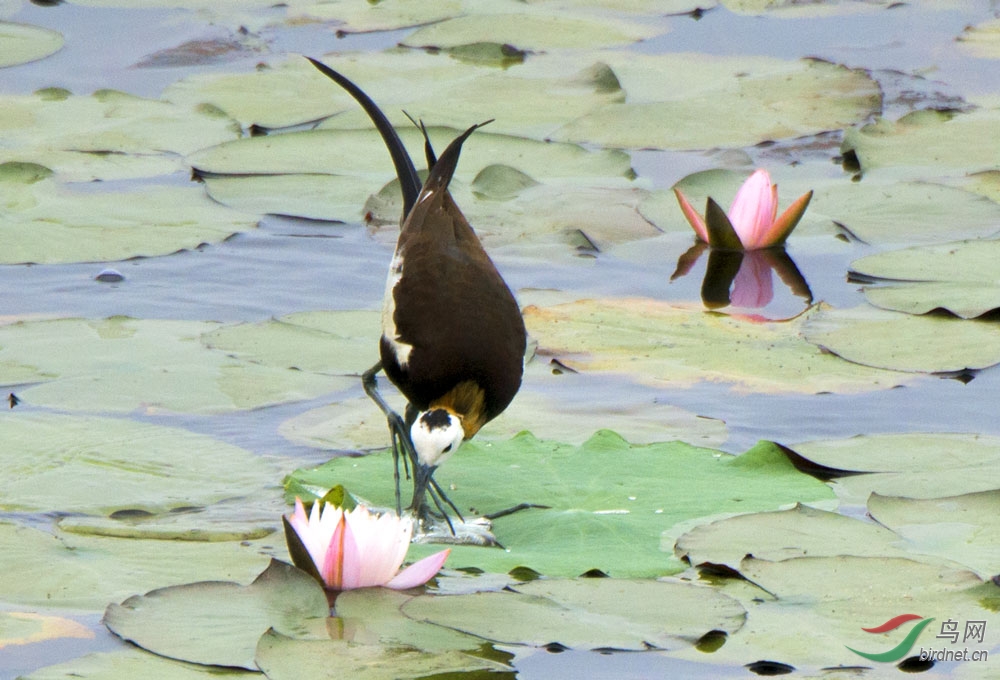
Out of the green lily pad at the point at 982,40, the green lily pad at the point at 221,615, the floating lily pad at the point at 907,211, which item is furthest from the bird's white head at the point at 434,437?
the green lily pad at the point at 982,40

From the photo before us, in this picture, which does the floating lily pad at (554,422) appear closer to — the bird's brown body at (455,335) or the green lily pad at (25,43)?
the bird's brown body at (455,335)

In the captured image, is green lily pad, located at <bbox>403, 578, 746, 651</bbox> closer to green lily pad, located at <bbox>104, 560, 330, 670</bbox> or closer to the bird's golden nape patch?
green lily pad, located at <bbox>104, 560, 330, 670</bbox>

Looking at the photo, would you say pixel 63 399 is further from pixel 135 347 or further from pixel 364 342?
pixel 364 342

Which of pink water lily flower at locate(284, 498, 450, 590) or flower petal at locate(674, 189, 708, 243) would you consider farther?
flower petal at locate(674, 189, 708, 243)

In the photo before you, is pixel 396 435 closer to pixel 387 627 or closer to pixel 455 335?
pixel 455 335

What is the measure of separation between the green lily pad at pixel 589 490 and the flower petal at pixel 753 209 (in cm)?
161

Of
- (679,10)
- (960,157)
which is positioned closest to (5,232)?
(960,157)

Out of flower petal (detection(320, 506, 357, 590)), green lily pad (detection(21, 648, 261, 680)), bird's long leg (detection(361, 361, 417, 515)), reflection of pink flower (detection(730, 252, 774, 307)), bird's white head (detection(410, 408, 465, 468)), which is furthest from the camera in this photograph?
reflection of pink flower (detection(730, 252, 774, 307))

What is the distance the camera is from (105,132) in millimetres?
5828

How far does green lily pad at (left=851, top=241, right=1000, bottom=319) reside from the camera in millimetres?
4461

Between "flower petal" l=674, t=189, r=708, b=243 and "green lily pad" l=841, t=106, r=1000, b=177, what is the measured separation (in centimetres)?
88

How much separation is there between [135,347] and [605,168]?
7.05 ft

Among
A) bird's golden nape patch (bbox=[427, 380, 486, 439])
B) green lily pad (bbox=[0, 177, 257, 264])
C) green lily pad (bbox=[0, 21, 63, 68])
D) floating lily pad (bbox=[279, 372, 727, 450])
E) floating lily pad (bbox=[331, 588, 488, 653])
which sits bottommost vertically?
floating lily pad (bbox=[279, 372, 727, 450])

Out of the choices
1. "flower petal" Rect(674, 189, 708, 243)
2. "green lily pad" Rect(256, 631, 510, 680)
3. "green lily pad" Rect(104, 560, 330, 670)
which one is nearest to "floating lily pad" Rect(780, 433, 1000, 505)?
"green lily pad" Rect(256, 631, 510, 680)
